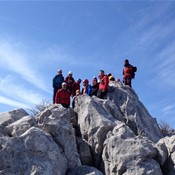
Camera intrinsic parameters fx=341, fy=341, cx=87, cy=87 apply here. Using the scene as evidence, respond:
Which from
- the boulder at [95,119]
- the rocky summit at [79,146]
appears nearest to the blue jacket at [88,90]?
the boulder at [95,119]

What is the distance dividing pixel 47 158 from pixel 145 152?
505 centimetres

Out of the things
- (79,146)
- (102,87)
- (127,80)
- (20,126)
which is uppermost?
(127,80)

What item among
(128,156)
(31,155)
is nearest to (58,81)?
(128,156)

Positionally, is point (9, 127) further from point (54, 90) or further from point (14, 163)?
point (54, 90)

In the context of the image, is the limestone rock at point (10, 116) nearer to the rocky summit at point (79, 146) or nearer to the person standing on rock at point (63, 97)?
the rocky summit at point (79, 146)

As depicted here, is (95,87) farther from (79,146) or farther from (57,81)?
(79,146)

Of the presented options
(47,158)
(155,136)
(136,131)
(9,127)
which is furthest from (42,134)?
(155,136)

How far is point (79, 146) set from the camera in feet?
65.5

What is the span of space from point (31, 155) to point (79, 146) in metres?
4.53

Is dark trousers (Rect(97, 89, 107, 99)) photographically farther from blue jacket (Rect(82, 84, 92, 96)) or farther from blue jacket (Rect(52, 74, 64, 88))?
blue jacket (Rect(52, 74, 64, 88))

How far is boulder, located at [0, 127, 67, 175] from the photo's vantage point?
15383 millimetres

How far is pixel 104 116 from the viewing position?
21.4 meters

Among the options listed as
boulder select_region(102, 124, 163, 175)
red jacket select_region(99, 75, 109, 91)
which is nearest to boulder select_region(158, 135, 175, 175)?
boulder select_region(102, 124, 163, 175)

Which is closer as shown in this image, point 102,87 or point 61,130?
point 61,130
